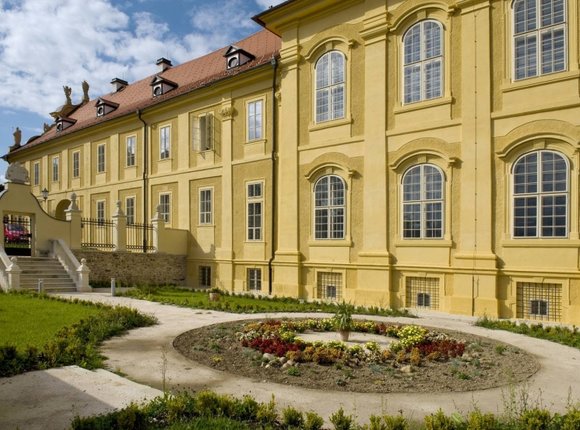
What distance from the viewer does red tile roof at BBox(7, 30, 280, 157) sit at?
22719mm

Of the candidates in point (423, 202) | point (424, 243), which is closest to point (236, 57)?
point (423, 202)

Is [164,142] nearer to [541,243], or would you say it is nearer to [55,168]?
[55,168]

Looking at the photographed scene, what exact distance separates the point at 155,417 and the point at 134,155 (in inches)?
945

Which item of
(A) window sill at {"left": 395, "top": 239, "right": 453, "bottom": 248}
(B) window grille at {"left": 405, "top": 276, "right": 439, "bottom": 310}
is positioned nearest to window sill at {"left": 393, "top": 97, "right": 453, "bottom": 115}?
(A) window sill at {"left": 395, "top": 239, "right": 453, "bottom": 248}

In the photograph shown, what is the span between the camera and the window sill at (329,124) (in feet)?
56.6

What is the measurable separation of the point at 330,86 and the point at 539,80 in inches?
285

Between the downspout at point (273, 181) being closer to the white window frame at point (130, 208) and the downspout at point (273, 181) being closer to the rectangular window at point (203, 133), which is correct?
the rectangular window at point (203, 133)

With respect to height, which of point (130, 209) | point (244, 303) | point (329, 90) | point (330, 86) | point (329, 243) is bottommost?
point (244, 303)

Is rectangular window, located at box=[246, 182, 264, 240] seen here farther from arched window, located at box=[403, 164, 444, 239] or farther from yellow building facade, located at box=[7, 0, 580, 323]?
arched window, located at box=[403, 164, 444, 239]

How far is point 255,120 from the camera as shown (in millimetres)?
21031

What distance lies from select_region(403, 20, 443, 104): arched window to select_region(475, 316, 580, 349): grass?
291 inches

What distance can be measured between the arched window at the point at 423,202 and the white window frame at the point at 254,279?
7186 millimetres

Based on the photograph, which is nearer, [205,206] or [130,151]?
[205,206]

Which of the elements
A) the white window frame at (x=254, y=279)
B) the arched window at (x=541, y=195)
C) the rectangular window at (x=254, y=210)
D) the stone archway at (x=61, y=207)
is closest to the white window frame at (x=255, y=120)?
the rectangular window at (x=254, y=210)
